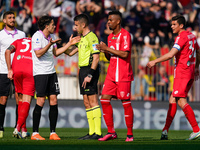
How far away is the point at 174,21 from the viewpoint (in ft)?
25.9

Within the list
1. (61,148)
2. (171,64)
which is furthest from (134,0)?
(61,148)

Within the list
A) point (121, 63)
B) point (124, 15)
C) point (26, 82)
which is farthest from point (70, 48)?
point (124, 15)

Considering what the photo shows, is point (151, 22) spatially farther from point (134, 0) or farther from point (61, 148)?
point (61, 148)

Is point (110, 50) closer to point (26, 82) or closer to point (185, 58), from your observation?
point (185, 58)

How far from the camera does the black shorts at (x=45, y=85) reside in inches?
298

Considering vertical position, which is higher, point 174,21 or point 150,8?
point 150,8

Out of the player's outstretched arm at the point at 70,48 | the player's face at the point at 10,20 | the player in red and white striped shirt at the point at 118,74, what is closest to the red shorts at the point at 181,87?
the player in red and white striped shirt at the point at 118,74

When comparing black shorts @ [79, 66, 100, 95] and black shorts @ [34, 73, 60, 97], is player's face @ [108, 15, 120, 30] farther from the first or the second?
black shorts @ [34, 73, 60, 97]

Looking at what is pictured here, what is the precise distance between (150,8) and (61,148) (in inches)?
441

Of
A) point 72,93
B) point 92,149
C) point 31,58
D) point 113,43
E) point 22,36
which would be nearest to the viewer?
point 92,149

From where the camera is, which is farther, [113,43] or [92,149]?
[113,43]

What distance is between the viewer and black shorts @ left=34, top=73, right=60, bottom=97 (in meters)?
7.57

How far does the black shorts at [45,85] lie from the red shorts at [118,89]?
921 mm

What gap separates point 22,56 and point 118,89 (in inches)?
78.7
